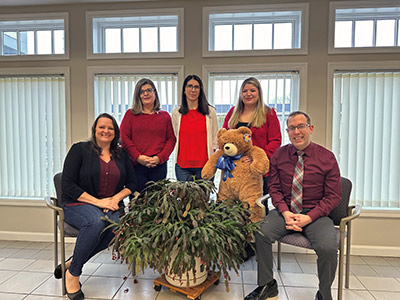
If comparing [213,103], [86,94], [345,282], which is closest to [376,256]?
[345,282]

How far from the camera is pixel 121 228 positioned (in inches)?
70.2

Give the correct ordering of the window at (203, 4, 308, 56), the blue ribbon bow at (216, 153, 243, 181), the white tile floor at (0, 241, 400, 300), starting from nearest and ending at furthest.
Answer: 1. the white tile floor at (0, 241, 400, 300)
2. the blue ribbon bow at (216, 153, 243, 181)
3. the window at (203, 4, 308, 56)

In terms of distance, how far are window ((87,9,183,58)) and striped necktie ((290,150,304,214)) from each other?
1.61 metres

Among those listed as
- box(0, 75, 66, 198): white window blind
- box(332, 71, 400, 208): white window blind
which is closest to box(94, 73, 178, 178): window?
box(0, 75, 66, 198): white window blind

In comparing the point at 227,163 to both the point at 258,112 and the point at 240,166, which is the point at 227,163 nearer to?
the point at 240,166

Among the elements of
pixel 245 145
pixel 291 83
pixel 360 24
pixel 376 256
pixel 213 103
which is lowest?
pixel 376 256

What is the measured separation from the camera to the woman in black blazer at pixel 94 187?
183 centimetres

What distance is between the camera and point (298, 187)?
1893 millimetres

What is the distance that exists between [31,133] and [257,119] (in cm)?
249

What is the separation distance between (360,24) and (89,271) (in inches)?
137

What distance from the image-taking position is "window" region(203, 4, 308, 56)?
2.62 metres

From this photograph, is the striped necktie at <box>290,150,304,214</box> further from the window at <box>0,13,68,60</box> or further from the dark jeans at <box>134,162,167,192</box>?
the window at <box>0,13,68,60</box>

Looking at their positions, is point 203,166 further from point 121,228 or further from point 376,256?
point 376,256

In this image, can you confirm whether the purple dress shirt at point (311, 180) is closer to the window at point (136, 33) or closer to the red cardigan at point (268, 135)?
the red cardigan at point (268, 135)
